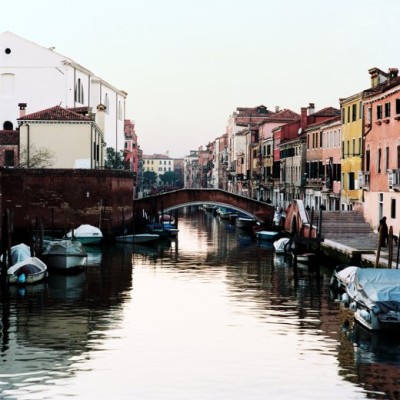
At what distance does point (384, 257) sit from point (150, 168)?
175m

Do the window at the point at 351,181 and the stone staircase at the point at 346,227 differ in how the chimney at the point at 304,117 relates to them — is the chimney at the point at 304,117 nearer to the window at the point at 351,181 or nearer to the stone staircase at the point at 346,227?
the window at the point at 351,181

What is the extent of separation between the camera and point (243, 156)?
80.2m

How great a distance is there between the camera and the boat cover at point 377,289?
17188 mm

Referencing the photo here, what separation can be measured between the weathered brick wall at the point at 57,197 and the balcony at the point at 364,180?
11332mm

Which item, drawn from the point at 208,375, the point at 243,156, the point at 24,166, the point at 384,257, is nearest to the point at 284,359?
the point at 208,375

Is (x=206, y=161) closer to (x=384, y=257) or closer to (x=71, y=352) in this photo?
(x=384, y=257)

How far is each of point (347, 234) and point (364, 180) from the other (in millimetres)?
2118

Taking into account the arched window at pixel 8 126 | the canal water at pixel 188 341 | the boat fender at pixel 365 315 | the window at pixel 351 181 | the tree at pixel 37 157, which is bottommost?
the canal water at pixel 188 341

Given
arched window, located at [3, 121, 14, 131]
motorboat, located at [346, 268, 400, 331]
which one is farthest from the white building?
motorboat, located at [346, 268, 400, 331]

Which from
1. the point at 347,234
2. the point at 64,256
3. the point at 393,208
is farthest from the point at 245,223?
the point at 64,256

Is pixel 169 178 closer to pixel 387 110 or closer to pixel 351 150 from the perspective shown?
pixel 351 150

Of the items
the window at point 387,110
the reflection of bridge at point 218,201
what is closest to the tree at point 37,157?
the reflection of bridge at point 218,201

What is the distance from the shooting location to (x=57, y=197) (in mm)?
39469

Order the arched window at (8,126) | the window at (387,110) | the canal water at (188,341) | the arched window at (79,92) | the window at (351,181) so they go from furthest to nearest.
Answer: the arched window at (79,92)
the arched window at (8,126)
the window at (351,181)
the window at (387,110)
the canal water at (188,341)
